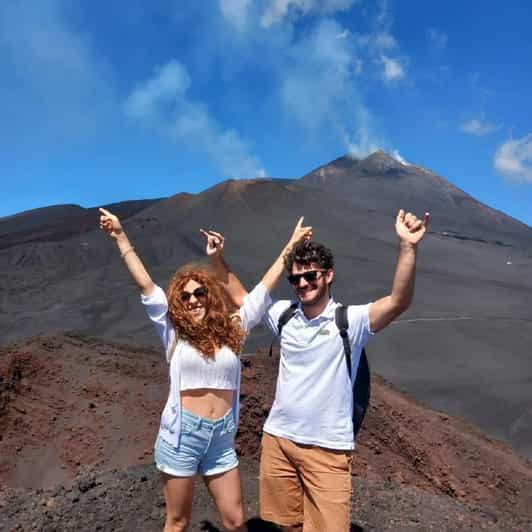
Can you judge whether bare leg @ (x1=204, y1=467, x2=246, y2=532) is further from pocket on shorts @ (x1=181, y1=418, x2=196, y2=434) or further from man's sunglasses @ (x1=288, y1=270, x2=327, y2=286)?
man's sunglasses @ (x1=288, y1=270, x2=327, y2=286)

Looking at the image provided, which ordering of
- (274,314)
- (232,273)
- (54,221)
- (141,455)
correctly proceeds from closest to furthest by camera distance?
(274,314) < (232,273) < (141,455) < (54,221)

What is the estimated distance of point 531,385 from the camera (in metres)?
7.82

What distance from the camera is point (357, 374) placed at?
2389 millimetres

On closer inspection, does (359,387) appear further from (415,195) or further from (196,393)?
(415,195)

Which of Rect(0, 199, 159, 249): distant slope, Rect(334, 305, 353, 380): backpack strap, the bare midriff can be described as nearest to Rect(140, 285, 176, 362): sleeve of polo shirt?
the bare midriff

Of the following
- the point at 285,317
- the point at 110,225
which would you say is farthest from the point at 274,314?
the point at 110,225

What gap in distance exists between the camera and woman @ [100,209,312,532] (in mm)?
2217

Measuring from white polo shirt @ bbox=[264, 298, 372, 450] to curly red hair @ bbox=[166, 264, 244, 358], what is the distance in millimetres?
281

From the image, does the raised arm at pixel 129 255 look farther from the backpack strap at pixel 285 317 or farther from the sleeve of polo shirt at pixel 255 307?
the backpack strap at pixel 285 317

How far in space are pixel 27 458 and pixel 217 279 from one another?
3.81 meters

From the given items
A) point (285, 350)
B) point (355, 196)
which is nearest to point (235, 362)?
point (285, 350)

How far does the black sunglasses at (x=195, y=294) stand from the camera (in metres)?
2.33

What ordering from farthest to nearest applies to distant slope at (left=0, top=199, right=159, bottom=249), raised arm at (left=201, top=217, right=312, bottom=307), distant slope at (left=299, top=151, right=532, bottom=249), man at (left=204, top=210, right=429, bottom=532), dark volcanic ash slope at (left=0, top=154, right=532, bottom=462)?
1. distant slope at (left=299, top=151, right=532, bottom=249)
2. distant slope at (left=0, top=199, right=159, bottom=249)
3. dark volcanic ash slope at (left=0, top=154, right=532, bottom=462)
4. raised arm at (left=201, top=217, right=312, bottom=307)
5. man at (left=204, top=210, right=429, bottom=532)

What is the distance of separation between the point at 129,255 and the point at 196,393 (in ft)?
2.23
